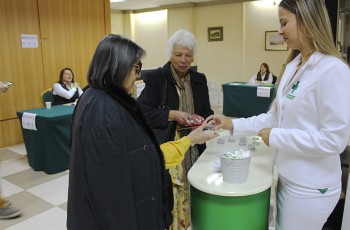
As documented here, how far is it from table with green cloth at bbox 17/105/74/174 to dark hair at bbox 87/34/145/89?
2.67 metres

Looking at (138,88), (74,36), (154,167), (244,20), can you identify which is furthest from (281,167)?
(244,20)

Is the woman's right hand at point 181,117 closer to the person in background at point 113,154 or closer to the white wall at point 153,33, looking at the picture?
the person in background at point 113,154

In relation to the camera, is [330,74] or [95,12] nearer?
[330,74]

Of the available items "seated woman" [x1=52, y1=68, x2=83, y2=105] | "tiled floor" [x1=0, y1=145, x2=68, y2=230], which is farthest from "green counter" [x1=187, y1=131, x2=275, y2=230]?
"seated woman" [x1=52, y1=68, x2=83, y2=105]

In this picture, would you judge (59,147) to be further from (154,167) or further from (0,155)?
(154,167)

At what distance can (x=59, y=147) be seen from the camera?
3.74 meters

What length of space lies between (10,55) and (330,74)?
4.78 meters

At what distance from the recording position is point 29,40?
16.1 feet

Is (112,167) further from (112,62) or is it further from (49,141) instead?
(49,141)

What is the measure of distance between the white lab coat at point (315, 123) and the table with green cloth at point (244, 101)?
4.57 metres

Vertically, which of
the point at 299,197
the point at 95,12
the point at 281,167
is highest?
the point at 95,12

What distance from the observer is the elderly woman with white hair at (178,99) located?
74.2 inches

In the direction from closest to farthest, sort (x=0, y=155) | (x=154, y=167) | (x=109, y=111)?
(x=109, y=111), (x=154, y=167), (x=0, y=155)

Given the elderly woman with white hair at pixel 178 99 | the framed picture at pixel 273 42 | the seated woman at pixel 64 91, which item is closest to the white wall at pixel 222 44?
the framed picture at pixel 273 42
